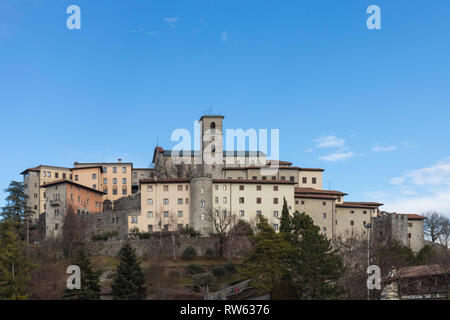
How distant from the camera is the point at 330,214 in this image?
4011 inches

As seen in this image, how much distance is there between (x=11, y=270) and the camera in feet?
213

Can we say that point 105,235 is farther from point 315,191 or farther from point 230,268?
point 315,191

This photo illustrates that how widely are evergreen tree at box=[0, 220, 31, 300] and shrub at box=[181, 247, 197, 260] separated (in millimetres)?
26095

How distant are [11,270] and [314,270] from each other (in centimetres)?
3178

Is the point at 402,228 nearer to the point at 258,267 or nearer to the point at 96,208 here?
the point at 258,267

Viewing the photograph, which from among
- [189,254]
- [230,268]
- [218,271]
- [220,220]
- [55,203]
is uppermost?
[55,203]

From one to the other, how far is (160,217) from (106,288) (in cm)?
2336

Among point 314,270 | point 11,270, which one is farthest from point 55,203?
point 314,270

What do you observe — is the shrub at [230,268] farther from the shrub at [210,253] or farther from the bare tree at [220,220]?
the bare tree at [220,220]

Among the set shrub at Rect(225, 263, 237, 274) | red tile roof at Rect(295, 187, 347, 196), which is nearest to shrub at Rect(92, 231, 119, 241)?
shrub at Rect(225, 263, 237, 274)

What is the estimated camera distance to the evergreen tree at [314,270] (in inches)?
2276
